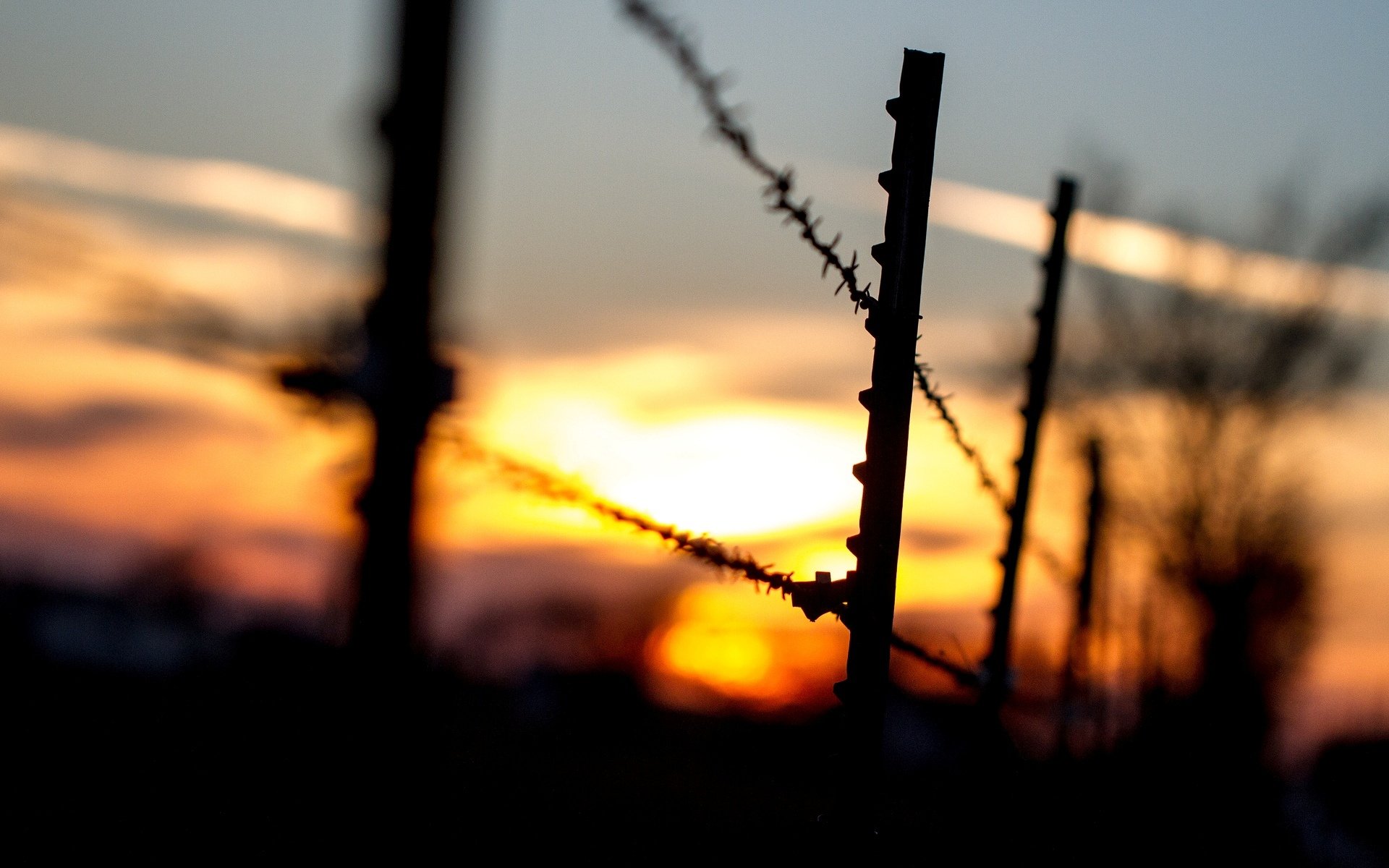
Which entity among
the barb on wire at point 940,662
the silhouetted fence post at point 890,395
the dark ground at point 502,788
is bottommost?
the dark ground at point 502,788

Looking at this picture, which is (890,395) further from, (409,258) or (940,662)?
(409,258)

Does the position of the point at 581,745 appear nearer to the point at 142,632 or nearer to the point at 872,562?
the point at 142,632

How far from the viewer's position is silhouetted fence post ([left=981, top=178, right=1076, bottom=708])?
8008 millimetres

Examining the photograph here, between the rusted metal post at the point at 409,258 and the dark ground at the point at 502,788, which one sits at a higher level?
the rusted metal post at the point at 409,258

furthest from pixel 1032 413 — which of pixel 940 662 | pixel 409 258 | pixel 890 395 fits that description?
pixel 409 258

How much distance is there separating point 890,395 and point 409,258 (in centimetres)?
250

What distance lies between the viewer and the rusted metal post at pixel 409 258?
2.72 m

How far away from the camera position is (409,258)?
2732 millimetres

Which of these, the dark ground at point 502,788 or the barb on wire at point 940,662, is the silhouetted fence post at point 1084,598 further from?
the barb on wire at point 940,662

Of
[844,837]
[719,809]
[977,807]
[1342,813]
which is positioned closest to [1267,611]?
[1342,813]

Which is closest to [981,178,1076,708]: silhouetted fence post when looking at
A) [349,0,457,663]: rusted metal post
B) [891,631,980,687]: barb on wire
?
[891,631,980,687]: barb on wire

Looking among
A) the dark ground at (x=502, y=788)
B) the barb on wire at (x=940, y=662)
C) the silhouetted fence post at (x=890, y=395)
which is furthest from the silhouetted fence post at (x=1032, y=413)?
the silhouetted fence post at (x=890, y=395)

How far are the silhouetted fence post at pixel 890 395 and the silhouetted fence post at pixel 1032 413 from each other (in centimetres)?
313

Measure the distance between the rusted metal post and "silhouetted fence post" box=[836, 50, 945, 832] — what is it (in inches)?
94.3
